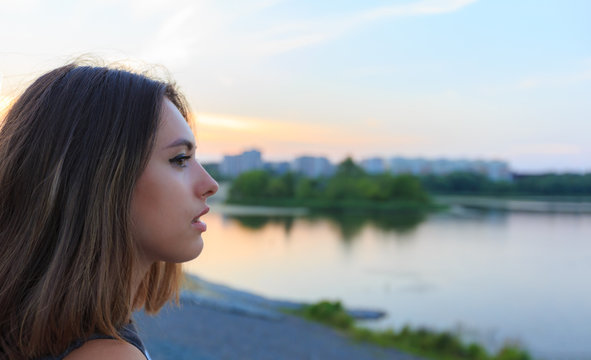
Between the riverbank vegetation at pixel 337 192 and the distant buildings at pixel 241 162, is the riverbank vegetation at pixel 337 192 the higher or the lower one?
the lower one

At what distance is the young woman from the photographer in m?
1.00

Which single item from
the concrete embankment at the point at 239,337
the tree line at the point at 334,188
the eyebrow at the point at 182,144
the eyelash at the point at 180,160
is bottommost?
the concrete embankment at the point at 239,337

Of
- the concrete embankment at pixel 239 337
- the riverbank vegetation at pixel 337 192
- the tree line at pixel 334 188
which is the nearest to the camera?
the concrete embankment at pixel 239 337

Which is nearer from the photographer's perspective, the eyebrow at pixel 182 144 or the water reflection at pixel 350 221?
the eyebrow at pixel 182 144

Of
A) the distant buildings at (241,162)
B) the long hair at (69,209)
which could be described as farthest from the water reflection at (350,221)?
the long hair at (69,209)

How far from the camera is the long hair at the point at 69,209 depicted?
3.27ft

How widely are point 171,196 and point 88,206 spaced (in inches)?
6.8

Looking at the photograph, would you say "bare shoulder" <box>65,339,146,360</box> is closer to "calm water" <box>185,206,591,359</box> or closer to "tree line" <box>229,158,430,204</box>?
"calm water" <box>185,206,591,359</box>

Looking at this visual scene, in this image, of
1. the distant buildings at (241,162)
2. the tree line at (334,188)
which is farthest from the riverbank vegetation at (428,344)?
the distant buildings at (241,162)

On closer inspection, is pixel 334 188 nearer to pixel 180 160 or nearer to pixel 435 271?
pixel 435 271

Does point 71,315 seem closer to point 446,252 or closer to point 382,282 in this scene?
point 382,282

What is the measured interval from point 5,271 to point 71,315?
0.20 metres

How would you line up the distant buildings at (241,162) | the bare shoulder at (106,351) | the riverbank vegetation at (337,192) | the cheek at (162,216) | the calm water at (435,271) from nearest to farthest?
the bare shoulder at (106,351) < the cheek at (162,216) < the calm water at (435,271) < the riverbank vegetation at (337,192) < the distant buildings at (241,162)

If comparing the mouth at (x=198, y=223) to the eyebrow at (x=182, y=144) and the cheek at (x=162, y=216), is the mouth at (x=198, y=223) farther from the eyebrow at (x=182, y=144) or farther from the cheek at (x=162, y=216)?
the eyebrow at (x=182, y=144)
